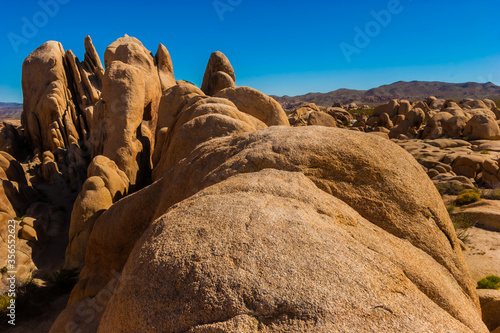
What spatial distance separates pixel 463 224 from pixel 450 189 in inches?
173

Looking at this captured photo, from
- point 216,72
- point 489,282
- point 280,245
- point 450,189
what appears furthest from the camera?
point 216,72

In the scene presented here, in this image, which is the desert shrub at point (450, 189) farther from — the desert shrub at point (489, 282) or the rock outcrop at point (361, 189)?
the rock outcrop at point (361, 189)

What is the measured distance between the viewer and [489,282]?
822 cm

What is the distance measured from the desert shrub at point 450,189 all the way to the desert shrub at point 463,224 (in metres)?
3.01

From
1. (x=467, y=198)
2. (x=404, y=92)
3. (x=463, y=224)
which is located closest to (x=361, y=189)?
(x=463, y=224)

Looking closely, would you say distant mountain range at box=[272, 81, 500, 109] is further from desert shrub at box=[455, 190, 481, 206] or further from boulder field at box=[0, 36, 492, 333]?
boulder field at box=[0, 36, 492, 333]

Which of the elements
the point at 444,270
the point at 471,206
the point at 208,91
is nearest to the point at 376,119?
the point at 208,91

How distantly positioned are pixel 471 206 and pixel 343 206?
1218 centimetres

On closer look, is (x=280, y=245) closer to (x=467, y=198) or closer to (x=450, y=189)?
(x=467, y=198)

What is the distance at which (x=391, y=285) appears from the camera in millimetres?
3125

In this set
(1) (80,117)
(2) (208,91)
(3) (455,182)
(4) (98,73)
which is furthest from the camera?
(4) (98,73)

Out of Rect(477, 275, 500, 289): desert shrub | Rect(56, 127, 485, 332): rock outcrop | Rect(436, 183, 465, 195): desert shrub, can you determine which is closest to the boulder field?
Rect(56, 127, 485, 332): rock outcrop

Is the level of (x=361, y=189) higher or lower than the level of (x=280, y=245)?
higher

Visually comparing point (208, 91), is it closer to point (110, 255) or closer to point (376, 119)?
point (110, 255)
